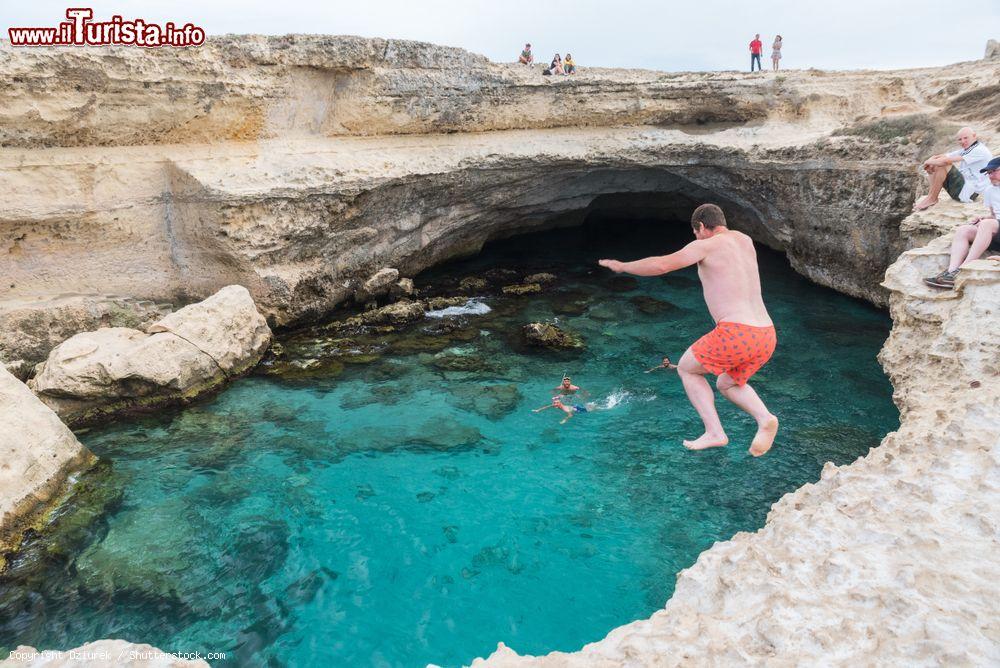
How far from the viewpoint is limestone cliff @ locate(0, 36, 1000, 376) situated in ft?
36.8

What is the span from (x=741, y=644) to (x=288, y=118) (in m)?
12.6

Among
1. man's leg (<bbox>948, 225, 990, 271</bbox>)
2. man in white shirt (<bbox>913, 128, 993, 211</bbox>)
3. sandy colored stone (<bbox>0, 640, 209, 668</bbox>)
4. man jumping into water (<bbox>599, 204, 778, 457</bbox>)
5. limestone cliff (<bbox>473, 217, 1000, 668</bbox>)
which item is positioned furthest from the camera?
man in white shirt (<bbox>913, 128, 993, 211</bbox>)

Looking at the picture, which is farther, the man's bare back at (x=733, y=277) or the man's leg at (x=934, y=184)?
the man's leg at (x=934, y=184)

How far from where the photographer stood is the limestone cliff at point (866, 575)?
326cm

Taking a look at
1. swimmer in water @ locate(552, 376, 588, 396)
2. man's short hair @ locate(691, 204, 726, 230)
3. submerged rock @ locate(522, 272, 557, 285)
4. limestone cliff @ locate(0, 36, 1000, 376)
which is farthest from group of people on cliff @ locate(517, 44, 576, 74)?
man's short hair @ locate(691, 204, 726, 230)

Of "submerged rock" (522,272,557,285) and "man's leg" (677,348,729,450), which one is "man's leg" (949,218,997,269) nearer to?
"man's leg" (677,348,729,450)

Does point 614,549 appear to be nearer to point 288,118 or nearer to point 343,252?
point 343,252

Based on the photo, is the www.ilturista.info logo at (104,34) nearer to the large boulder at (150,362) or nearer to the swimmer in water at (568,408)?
the large boulder at (150,362)

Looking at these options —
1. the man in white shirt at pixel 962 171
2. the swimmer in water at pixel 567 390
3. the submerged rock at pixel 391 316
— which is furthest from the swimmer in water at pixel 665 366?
the submerged rock at pixel 391 316

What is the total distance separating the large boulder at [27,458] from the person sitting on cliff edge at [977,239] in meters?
10.9

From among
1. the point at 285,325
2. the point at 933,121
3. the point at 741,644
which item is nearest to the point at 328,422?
the point at 285,325

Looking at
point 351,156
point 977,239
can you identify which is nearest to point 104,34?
point 351,156

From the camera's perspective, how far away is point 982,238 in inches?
273

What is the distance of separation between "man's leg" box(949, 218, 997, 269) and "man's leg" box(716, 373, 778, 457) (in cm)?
343
